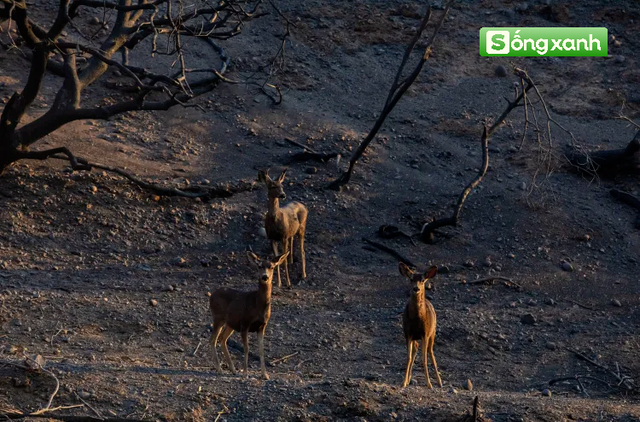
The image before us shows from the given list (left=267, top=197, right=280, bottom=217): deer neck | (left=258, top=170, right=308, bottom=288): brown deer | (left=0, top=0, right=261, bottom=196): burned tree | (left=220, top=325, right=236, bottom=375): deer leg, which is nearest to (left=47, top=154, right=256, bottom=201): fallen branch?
(left=0, top=0, right=261, bottom=196): burned tree

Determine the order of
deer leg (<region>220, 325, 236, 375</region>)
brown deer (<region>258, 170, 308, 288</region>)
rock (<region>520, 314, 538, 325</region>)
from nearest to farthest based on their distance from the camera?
deer leg (<region>220, 325, 236, 375</region>) → rock (<region>520, 314, 538, 325</region>) → brown deer (<region>258, 170, 308, 288</region>)

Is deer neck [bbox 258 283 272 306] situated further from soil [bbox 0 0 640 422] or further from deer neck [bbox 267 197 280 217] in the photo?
deer neck [bbox 267 197 280 217]

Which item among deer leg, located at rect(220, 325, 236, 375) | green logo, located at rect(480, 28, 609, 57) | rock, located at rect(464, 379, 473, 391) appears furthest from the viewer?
green logo, located at rect(480, 28, 609, 57)

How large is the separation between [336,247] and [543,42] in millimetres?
12898

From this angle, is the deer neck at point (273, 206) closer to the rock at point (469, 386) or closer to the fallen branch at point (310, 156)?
the fallen branch at point (310, 156)

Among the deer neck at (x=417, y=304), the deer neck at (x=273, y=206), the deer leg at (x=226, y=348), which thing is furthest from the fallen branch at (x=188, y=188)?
the deer neck at (x=417, y=304)

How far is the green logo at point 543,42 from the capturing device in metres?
26.3

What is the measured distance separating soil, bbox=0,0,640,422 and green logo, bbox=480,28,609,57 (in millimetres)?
347

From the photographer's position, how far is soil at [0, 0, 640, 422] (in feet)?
32.9

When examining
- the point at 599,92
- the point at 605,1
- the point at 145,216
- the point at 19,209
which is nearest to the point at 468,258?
the point at 145,216

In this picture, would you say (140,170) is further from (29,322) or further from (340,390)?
(340,390)

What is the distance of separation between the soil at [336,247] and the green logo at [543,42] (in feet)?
1.14

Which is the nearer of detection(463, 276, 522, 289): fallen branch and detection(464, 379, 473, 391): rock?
detection(464, 379, 473, 391): rock

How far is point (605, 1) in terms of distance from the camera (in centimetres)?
2856
